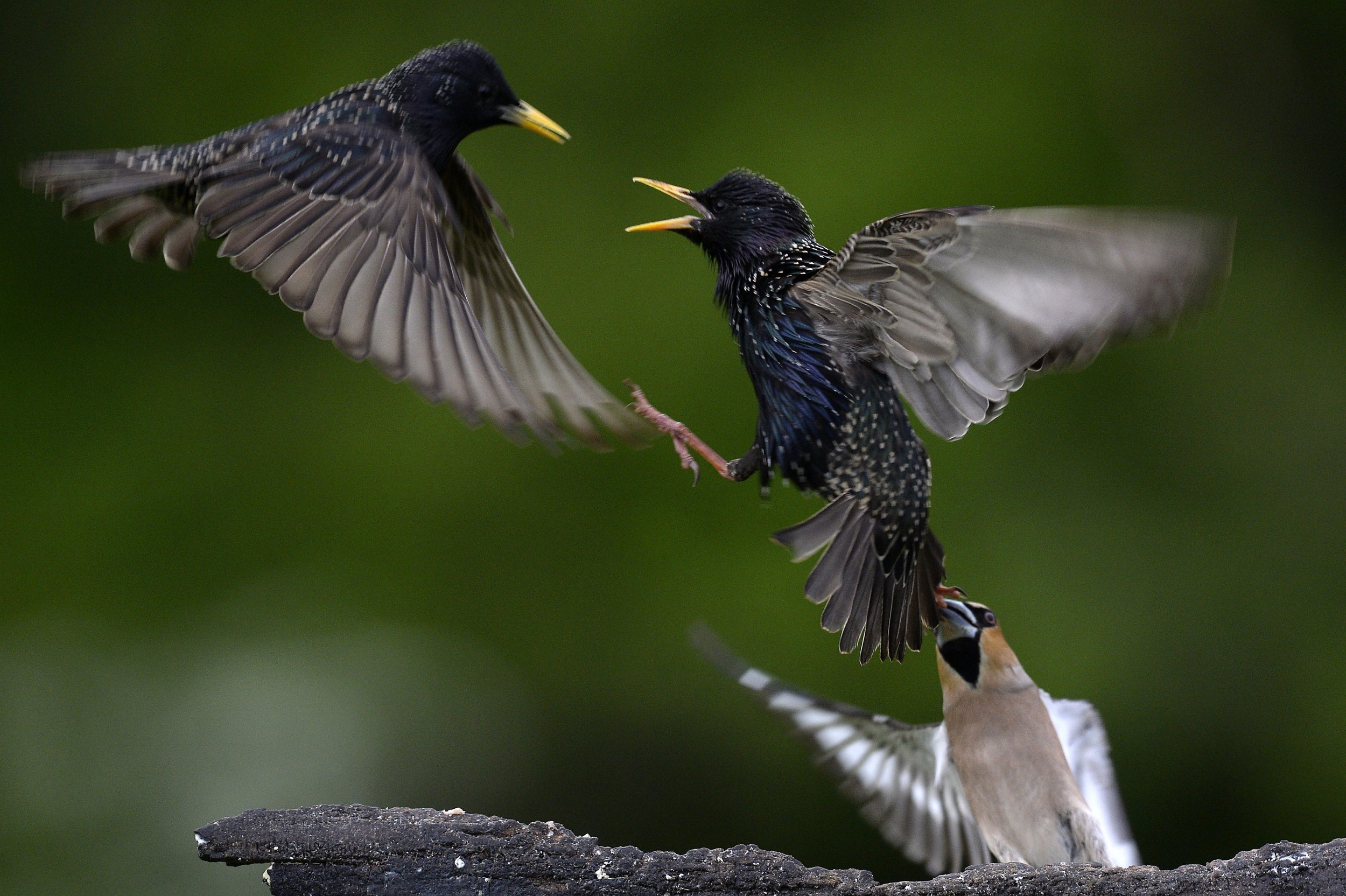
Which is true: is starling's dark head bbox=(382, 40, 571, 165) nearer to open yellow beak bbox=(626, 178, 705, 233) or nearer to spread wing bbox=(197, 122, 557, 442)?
spread wing bbox=(197, 122, 557, 442)

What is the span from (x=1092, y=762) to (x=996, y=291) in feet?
4.91

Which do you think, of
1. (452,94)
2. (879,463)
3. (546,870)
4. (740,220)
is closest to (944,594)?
(879,463)

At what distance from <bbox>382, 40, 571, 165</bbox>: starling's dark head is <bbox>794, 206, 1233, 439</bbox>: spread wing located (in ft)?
2.77

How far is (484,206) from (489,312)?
0.88ft

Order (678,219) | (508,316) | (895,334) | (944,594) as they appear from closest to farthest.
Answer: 1. (895,334)
2. (678,219)
3. (944,594)
4. (508,316)

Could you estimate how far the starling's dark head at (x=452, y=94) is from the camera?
295 cm

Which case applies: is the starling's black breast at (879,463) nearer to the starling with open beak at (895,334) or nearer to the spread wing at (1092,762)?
the starling with open beak at (895,334)

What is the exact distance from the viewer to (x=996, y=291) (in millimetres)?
2342

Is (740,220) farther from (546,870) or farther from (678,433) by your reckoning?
(546,870)

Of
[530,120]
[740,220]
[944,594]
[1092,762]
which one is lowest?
[1092,762]

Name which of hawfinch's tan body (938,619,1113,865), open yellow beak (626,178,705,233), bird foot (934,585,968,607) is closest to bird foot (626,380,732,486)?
open yellow beak (626,178,705,233)

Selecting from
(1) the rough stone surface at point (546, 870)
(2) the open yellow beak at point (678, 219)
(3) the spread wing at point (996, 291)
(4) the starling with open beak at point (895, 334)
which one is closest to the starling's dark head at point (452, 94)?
(2) the open yellow beak at point (678, 219)

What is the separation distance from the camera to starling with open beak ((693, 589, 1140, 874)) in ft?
9.80

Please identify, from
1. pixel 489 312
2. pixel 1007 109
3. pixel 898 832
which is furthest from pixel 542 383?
pixel 1007 109
